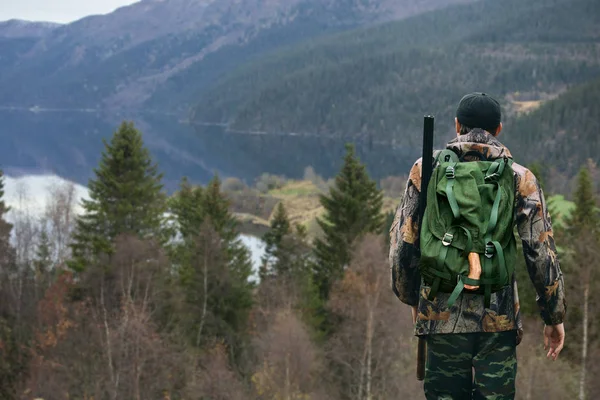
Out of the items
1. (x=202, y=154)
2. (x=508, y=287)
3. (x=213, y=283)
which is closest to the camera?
(x=508, y=287)

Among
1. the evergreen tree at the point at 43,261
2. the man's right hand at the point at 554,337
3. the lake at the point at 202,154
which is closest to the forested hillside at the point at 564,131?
the lake at the point at 202,154

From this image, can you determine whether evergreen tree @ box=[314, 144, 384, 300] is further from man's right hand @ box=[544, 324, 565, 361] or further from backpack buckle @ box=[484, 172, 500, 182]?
backpack buckle @ box=[484, 172, 500, 182]

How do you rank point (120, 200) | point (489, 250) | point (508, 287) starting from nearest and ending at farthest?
point (489, 250) < point (508, 287) < point (120, 200)

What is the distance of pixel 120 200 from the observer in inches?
1029

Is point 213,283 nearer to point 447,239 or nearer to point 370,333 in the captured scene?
point 370,333

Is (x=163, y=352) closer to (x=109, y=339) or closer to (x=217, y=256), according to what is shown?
(x=109, y=339)

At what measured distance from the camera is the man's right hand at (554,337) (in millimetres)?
3189

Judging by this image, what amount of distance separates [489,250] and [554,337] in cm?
75

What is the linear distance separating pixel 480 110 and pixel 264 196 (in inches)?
3498

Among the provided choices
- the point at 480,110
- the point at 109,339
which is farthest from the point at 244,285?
the point at 480,110

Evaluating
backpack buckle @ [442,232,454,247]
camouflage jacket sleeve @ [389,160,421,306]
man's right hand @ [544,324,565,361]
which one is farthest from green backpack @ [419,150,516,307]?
man's right hand @ [544,324,565,361]

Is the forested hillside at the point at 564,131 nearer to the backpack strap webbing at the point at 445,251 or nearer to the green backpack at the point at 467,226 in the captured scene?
the green backpack at the point at 467,226

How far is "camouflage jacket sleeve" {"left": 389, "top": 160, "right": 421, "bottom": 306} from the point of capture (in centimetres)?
322

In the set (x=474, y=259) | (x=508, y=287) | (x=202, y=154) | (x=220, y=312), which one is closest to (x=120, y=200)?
(x=220, y=312)
